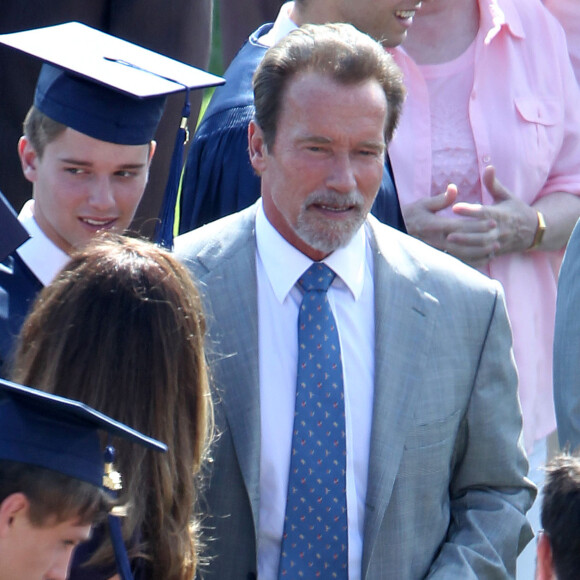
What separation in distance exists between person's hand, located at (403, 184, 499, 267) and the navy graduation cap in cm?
86

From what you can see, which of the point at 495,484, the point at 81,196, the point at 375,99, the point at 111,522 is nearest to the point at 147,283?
the point at 111,522

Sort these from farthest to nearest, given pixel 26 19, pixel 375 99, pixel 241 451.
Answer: pixel 26 19, pixel 375 99, pixel 241 451

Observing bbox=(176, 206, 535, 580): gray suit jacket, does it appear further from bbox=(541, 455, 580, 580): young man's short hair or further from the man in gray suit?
bbox=(541, 455, 580, 580): young man's short hair

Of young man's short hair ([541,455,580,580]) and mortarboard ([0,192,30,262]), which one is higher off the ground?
mortarboard ([0,192,30,262])

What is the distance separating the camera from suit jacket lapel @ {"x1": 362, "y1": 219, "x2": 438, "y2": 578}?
3.37 meters

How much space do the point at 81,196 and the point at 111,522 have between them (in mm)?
1207

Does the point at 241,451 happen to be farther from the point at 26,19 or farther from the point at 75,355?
the point at 26,19

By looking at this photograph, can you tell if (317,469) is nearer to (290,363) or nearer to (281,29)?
(290,363)

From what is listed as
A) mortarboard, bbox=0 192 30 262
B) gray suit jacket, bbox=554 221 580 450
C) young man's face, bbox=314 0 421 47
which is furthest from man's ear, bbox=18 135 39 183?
gray suit jacket, bbox=554 221 580 450

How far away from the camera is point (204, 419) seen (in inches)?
115

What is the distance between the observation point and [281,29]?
4.37 m

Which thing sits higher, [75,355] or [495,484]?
[75,355]

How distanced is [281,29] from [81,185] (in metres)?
1.08

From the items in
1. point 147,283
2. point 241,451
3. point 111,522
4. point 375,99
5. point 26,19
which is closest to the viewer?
point 111,522
